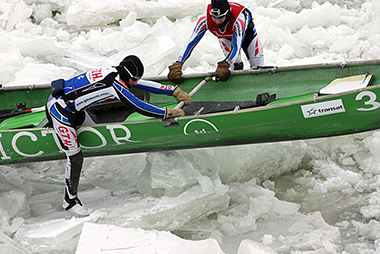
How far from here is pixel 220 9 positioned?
5367 mm

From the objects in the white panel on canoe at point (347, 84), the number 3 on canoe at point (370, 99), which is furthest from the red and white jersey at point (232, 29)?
the number 3 on canoe at point (370, 99)

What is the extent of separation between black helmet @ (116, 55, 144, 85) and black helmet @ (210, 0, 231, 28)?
1458 mm

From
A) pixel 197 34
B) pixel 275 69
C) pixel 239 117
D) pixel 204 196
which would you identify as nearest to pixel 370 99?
pixel 239 117

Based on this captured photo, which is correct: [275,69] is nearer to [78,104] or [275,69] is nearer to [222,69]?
[222,69]

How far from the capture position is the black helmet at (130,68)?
439 centimetres

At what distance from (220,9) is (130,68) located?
159cm

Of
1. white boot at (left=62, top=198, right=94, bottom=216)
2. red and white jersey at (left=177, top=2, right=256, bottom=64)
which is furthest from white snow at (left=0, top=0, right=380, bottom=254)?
red and white jersey at (left=177, top=2, right=256, bottom=64)

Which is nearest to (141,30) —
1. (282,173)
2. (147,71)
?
(147,71)

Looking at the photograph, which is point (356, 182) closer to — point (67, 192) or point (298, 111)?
point (298, 111)

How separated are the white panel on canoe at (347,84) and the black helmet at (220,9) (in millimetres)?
1462

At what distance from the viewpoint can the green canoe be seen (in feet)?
14.9

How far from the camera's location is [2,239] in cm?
386

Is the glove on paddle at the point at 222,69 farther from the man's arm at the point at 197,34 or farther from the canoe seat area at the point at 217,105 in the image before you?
the man's arm at the point at 197,34

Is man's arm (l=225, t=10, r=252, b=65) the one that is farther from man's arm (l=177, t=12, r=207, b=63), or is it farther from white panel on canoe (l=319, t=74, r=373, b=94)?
white panel on canoe (l=319, t=74, r=373, b=94)
